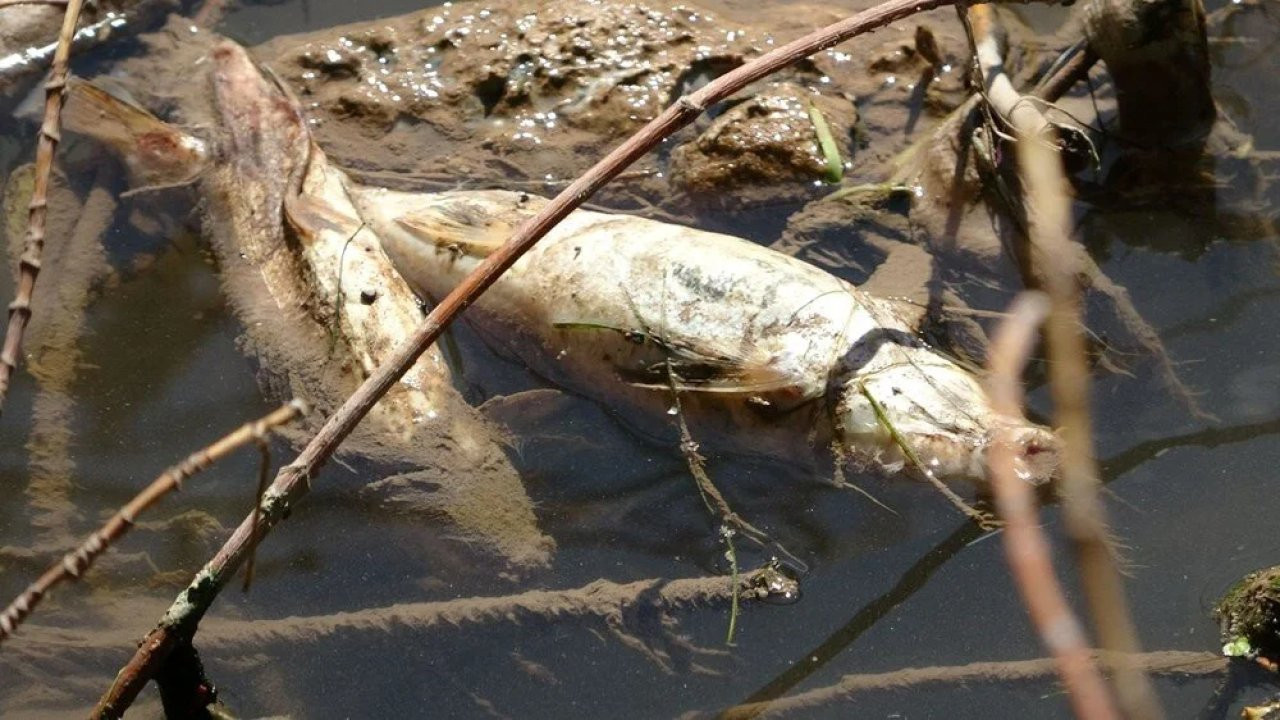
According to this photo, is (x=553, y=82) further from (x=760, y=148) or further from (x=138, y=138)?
(x=138, y=138)

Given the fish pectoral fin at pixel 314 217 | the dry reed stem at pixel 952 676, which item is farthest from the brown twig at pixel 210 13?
the dry reed stem at pixel 952 676

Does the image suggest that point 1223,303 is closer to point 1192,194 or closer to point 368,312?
point 1192,194

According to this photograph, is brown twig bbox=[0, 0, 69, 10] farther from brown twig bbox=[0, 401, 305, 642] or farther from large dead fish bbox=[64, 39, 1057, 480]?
brown twig bbox=[0, 401, 305, 642]

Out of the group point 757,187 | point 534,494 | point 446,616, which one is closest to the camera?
point 446,616

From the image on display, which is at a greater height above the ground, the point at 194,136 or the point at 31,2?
the point at 31,2

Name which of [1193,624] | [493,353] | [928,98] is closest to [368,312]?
[493,353]

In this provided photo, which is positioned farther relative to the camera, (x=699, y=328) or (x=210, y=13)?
(x=210, y=13)

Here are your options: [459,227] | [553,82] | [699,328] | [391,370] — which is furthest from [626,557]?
[553,82]

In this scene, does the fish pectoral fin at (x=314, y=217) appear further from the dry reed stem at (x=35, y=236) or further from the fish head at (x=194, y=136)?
the dry reed stem at (x=35, y=236)
